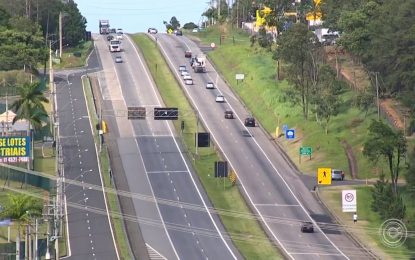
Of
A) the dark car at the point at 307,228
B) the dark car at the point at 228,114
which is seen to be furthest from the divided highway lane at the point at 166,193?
the dark car at the point at 228,114

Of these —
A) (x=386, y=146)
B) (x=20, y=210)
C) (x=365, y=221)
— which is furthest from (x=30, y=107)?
(x=365, y=221)

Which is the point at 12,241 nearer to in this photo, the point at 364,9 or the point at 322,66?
the point at 322,66

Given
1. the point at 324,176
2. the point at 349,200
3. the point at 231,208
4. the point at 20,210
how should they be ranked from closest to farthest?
the point at 20,210 → the point at 349,200 → the point at 231,208 → the point at 324,176

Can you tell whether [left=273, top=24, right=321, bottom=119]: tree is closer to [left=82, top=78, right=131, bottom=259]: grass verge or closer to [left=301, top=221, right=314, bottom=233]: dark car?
[left=82, top=78, right=131, bottom=259]: grass verge

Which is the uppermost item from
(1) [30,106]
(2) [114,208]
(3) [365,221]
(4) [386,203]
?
(1) [30,106]

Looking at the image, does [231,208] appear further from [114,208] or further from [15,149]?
[15,149]

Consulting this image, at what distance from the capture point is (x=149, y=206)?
143 meters

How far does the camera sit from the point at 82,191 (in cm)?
14812

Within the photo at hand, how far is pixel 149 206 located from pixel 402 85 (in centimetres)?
4434

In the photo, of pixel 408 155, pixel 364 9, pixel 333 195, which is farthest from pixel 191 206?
pixel 364 9

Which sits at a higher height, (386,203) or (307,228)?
(386,203)

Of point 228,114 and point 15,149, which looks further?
point 228,114

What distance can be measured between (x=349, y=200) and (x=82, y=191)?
3162 centimetres

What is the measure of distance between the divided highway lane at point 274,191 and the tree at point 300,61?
8781 millimetres
